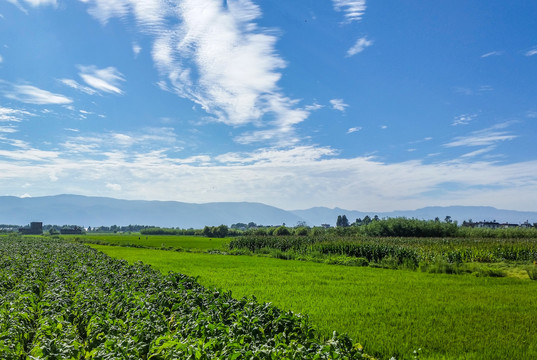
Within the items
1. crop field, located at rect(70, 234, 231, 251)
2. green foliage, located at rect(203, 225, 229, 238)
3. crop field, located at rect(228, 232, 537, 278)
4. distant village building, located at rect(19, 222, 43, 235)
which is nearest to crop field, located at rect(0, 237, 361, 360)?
crop field, located at rect(228, 232, 537, 278)

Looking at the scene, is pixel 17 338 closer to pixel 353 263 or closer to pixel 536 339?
pixel 536 339

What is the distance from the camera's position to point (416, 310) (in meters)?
12.7

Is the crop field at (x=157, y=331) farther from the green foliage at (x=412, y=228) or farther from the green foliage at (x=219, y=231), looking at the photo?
the green foliage at (x=219, y=231)

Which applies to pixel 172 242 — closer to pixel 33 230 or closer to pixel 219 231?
pixel 219 231

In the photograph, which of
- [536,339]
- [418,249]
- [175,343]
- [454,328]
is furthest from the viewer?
[418,249]

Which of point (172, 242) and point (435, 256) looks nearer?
point (435, 256)

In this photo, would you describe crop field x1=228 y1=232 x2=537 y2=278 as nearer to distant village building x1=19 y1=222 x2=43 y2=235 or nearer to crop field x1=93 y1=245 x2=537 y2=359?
crop field x1=93 y1=245 x2=537 y2=359

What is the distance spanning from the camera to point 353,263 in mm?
32688

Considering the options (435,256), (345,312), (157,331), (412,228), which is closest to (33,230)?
(412,228)

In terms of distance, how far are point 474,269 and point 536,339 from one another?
1771 cm

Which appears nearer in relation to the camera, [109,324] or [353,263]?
[109,324]

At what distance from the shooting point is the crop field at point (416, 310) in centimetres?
912

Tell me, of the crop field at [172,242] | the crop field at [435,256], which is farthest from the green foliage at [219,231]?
the crop field at [435,256]

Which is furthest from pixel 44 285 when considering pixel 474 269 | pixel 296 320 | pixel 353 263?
pixel 474 269
